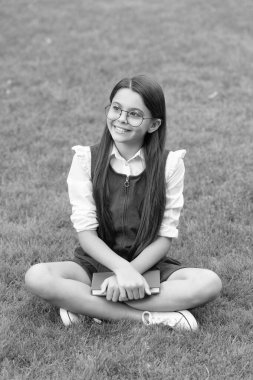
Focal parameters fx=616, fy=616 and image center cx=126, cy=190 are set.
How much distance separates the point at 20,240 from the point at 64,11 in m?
6.59

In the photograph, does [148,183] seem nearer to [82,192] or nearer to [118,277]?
[82,192]

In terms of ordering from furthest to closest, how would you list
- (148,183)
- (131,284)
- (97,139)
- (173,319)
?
1. (97,139)
2. (148,183)
3. (173,319)
4. (131,284)

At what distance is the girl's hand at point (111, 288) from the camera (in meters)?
3.14

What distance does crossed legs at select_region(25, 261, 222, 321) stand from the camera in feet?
10.4

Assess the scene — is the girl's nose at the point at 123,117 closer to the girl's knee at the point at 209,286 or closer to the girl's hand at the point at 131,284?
the girl's hand at the point at 131,284

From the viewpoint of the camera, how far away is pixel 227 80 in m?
7.25

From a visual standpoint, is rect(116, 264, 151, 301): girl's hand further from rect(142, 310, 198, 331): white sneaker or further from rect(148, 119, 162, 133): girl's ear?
rect(148, 119, 162, 133): girl's ear

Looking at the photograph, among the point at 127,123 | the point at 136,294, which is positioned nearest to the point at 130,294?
the point at 136,294

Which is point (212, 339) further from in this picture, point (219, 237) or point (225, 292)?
point (219, 237)

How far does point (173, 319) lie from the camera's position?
3.21 meters

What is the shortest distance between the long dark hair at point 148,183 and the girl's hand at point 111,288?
10.7 inches

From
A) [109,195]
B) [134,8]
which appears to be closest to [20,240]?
[109,195]

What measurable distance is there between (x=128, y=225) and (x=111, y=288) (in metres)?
0.37

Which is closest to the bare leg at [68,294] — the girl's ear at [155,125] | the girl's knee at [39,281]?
the girl's knee at [39,281]
